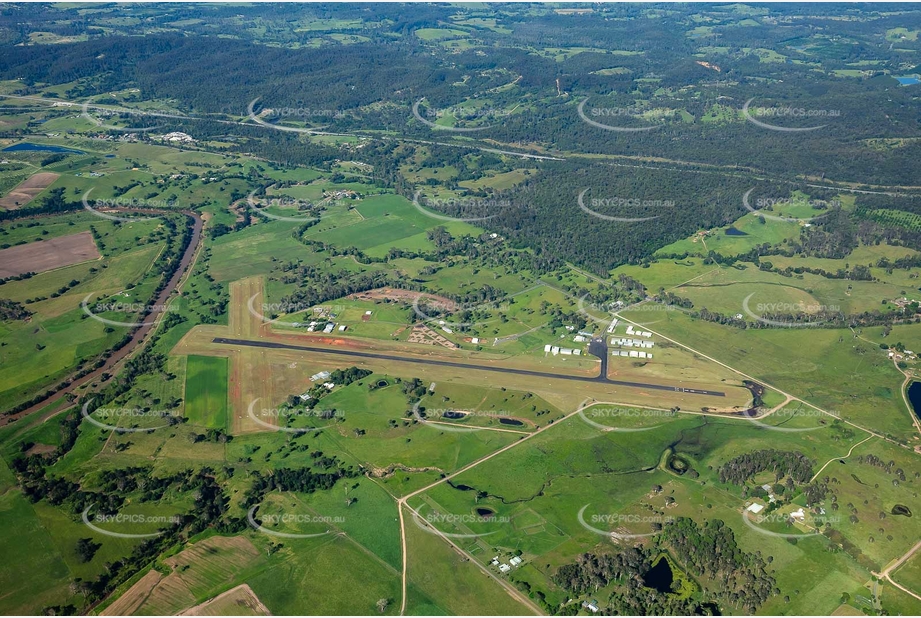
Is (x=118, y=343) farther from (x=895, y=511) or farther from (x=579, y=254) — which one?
(x=895, y=511)

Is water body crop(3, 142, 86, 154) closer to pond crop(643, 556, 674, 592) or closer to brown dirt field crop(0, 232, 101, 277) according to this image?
brown dirt field crop(0, 232, 101, 277)

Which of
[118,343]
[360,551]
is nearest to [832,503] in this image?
[360,551]

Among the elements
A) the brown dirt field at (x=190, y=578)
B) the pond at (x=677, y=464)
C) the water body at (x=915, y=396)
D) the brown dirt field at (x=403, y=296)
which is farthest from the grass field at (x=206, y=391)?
the water body at (x=915, y=396)

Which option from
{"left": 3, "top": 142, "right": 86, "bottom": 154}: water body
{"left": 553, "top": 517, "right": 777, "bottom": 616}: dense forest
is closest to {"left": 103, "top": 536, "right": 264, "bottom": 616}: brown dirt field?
{"left": 553, "top": 517, "right": 777, "bottom": 616}: dense forest

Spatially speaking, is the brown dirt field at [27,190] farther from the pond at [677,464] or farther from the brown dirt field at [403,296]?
the pond at [677,464]

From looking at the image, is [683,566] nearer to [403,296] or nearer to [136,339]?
[403,296]

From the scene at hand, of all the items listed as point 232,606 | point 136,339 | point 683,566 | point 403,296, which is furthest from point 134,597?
point 403,296
